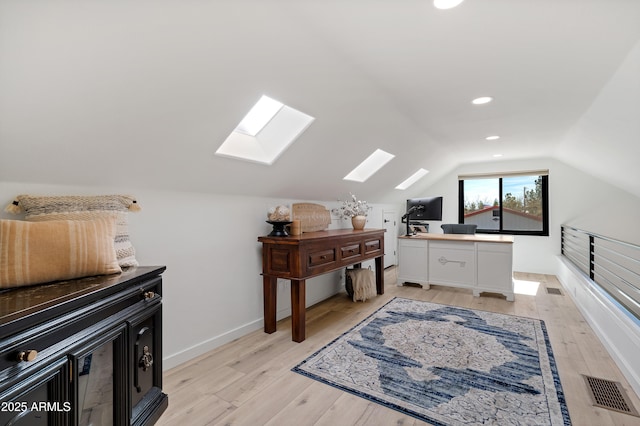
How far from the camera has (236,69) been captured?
68.3 inches

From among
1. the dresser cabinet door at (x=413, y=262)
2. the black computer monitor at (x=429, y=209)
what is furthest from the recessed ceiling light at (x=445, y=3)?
the black computer monitor at (x=429, y=209)

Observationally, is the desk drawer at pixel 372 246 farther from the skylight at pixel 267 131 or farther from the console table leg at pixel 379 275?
the skylight at pixel 267 131

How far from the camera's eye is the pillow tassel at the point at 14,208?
1499 millimetres

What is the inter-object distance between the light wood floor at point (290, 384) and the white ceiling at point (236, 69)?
4.45 ft

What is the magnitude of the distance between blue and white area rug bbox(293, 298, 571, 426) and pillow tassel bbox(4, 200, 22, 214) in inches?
74.4

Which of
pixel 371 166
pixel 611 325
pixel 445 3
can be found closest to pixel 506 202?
pixel 371 166

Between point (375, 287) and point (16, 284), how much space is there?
12.5 feet

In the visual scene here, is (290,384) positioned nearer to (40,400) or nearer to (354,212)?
(40,400)

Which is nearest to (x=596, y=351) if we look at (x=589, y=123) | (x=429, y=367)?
(x=429, y=367)

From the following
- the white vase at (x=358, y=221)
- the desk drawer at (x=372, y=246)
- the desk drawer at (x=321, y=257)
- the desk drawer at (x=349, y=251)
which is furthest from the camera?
the white vase at (x=358, y=221)

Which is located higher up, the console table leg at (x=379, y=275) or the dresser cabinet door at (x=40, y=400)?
the dresser cabinet door at (x=40, y=400)

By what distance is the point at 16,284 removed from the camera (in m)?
1.14

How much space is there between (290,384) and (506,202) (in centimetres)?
577

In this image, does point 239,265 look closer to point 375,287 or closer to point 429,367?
point 429,367
